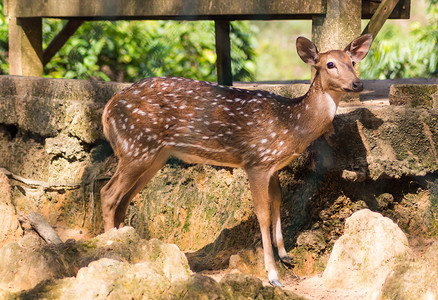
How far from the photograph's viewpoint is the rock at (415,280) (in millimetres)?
3184

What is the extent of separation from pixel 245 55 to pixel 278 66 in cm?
86

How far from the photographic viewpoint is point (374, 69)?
11.1m

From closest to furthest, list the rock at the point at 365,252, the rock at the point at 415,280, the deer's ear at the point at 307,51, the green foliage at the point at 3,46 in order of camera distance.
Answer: the rock at the point at 415,280
the rock at the point at 365,252
the deer's ear at the point at 307,51
the green foliage at the point at 3,46

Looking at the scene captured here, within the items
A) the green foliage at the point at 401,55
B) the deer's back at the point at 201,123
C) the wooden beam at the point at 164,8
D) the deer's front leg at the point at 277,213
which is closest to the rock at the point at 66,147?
the wooden beam at the point at 164,8

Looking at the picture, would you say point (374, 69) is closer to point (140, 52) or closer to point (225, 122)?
point (140, 52)

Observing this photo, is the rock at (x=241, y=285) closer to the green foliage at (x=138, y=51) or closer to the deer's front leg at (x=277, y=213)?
the deer's front leg at (x=277, y=213)

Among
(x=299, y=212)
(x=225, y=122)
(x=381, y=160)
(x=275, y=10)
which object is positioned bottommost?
(x=299, y=212)

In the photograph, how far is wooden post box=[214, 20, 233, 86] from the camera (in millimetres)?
5891

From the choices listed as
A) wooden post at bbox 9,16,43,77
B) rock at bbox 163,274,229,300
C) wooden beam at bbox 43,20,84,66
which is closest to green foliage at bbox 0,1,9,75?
wooden beam at bbox 43,20,84,66

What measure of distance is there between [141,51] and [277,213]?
18.7 ft

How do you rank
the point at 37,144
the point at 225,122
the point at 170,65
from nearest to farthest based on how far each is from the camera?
1. the point at 225,122
2. the point at 37,144
3. the point at 170,65

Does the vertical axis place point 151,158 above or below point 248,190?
above

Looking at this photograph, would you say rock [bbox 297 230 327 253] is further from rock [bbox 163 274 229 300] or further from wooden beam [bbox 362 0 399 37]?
rock [bbox 163 274 229 300]

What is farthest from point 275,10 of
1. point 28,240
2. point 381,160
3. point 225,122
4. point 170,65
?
point 170,65
